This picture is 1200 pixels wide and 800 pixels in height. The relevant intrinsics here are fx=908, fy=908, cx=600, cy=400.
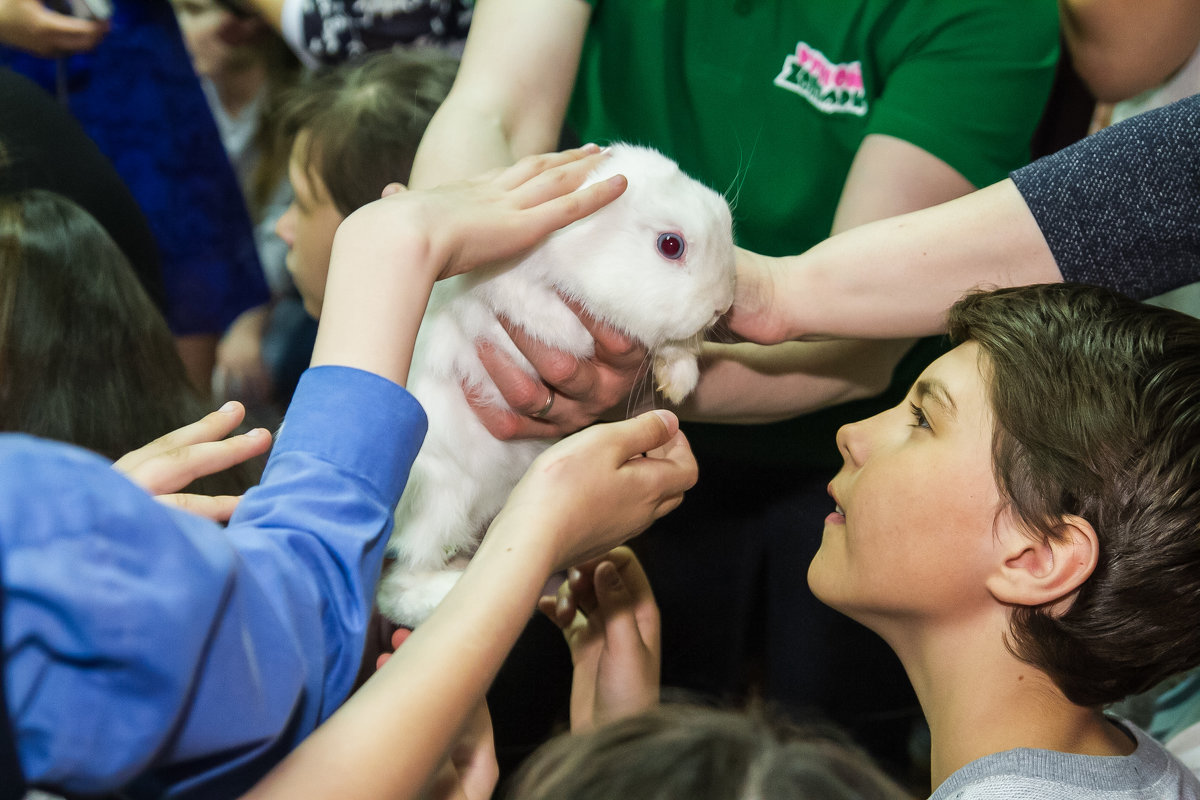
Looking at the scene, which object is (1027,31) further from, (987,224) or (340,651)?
(340,651)

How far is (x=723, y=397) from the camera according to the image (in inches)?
47.3

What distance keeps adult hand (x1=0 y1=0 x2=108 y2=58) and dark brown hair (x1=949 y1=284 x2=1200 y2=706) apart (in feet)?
5.63

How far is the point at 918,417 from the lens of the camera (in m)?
0.93

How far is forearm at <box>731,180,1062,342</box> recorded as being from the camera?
3.09 ft

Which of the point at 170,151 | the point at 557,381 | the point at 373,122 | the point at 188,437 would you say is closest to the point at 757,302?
the point at 557,381

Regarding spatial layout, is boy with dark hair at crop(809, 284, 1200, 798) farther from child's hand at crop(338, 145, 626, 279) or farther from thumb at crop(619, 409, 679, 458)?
child's hand at crop(338, 145, 626, 279)

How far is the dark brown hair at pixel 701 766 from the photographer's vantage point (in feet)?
1.83

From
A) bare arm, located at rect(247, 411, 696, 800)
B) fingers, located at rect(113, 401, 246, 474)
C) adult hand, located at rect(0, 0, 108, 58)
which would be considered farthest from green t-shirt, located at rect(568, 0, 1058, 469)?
adult hand, located at rect(0, 0, 108, 58)

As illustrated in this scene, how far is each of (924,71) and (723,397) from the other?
1.52 ft

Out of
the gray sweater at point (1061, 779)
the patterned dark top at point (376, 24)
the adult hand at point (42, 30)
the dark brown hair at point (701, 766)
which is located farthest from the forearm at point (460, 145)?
the adult hand at point (42, 30)

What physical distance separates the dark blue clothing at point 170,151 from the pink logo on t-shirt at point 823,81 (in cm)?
117

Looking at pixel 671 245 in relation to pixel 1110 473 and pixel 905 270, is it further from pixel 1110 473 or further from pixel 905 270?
pixel 1110 473

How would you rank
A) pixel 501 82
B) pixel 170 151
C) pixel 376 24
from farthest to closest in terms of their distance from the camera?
pixel 170 151, pixel 376 24, pixel 501 82

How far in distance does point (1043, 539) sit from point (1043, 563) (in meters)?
0.02
